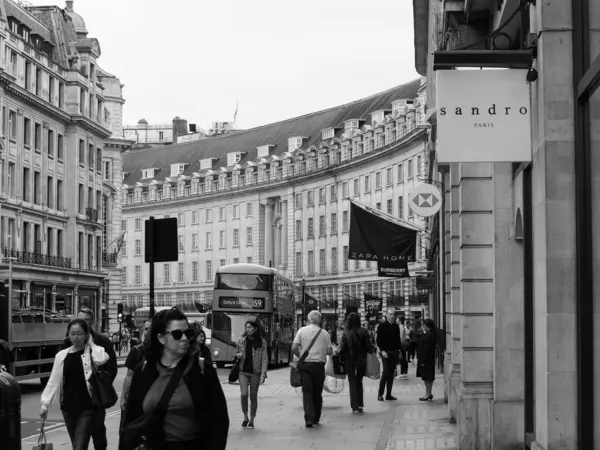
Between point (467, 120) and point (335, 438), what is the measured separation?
8.94 metres

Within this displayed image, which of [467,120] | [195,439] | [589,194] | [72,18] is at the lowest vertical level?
[195,439]

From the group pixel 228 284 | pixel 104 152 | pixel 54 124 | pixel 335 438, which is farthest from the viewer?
pixel 104 152

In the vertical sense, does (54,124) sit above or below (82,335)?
above

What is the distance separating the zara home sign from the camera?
8672 millimetres

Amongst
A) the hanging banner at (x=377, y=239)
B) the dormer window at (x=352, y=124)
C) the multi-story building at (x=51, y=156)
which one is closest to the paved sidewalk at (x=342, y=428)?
the hanging banner at (x=377, y=239)

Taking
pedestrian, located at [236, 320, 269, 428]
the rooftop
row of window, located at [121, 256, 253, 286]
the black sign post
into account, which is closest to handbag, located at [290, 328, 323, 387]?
pedestrian, located at [236, 320, 269, 428]

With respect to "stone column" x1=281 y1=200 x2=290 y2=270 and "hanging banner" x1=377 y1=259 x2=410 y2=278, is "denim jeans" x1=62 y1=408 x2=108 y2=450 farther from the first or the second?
"stone column" x1=281 y1=200 x2=290 y2=270

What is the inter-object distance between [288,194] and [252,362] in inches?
3766

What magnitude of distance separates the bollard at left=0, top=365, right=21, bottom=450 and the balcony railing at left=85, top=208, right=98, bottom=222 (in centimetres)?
6664

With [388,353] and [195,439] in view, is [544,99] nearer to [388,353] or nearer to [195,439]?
[195,439]

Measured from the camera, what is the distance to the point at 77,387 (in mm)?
10875

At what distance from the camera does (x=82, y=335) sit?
11.0 meters

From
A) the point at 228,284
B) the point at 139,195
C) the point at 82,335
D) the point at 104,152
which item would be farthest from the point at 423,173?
the point at 82,335

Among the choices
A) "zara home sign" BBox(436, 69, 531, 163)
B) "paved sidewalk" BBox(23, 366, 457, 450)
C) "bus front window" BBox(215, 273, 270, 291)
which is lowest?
"paved sidewalk" BBox(23, 366, 457, 450)
